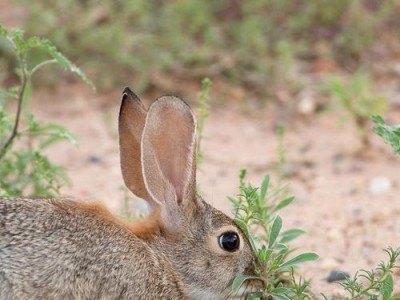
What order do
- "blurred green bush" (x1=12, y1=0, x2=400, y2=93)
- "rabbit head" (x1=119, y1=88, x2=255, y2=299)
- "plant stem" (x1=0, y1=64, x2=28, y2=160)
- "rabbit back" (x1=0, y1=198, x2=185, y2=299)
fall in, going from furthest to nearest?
"blurred green bush" (x1=12, y1=0, x2=400, y2=93)
"plant stem" (x1=0, y1=64, x2=28, y2=160)
"rabbit head" (x1=119, y1=88, x2=255, y2=299)
"rabbit back" (x1=0, y1=198, x2=185, y2=299)

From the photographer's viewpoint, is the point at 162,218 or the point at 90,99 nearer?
the point at 162,218

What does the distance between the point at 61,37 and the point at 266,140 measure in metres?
1.83

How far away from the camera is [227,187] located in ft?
24.4

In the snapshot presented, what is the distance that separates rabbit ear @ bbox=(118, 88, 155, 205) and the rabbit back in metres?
0.43

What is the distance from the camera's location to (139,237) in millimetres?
4789

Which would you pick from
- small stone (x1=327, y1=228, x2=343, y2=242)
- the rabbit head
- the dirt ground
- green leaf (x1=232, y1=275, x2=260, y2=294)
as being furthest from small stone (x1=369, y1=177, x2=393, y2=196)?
green leaf (x1=232, y1=275, x2=260, y2=294)

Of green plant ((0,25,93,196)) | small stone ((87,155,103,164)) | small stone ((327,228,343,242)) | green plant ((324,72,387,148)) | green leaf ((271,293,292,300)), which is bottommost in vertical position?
green leaf ((271,293,292,300))

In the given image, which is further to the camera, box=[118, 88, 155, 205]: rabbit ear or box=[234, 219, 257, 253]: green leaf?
Answer: box=[118, 88, 155, 205]: rabbit ear

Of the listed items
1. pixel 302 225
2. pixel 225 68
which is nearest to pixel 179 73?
pixel 225 68

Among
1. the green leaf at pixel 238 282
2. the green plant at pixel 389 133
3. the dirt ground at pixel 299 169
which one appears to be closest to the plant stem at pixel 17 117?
the dirt ground at pixel 299 169

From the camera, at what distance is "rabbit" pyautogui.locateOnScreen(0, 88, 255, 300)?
4.23m

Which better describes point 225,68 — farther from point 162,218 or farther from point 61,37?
point 162,218

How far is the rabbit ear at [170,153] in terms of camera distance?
4902 mm

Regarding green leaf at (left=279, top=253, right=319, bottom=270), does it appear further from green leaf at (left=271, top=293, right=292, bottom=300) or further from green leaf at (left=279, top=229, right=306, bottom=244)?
green leaf at (left=279, top=229, right=306, bottom=244)
